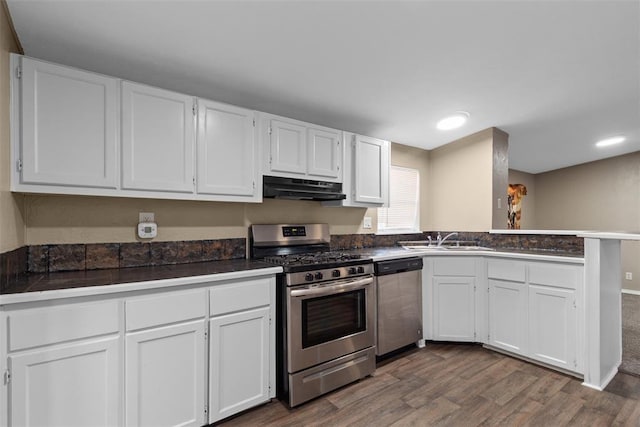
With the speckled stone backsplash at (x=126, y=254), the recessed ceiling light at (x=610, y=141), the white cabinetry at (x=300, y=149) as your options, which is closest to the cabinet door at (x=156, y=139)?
the speckled stone backsplash at (x=126, y=254)

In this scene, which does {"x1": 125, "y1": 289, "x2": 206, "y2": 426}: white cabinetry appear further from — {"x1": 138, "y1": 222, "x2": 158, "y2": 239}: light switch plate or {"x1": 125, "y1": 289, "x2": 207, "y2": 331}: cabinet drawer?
{"x1": 138, "y1": 222, "x2": 158, "y2": 239}: light switch plate

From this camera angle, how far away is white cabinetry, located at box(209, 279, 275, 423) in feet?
6.17

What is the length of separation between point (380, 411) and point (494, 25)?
264cm

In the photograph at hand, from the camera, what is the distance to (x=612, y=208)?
5.87 meters

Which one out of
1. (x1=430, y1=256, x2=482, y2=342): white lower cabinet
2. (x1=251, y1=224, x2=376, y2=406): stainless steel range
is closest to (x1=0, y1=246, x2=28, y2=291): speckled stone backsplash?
(x1=251, y1=224, x2=376, y2=406): stainless steel range

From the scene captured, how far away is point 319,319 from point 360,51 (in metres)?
1.92

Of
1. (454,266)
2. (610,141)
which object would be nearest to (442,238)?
(454,266)

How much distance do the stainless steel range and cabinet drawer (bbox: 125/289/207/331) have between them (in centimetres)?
57

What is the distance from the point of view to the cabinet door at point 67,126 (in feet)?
5.34

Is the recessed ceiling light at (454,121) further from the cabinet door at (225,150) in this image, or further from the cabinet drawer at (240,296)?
the cabinet drawer at (240,296)

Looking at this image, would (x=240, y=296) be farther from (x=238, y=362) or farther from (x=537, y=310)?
(x=537, y=310)

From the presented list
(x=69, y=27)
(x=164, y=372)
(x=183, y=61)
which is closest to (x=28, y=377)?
(x=164, y=372)

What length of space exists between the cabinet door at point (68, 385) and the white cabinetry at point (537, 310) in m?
3.11

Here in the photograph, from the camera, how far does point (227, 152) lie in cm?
229
